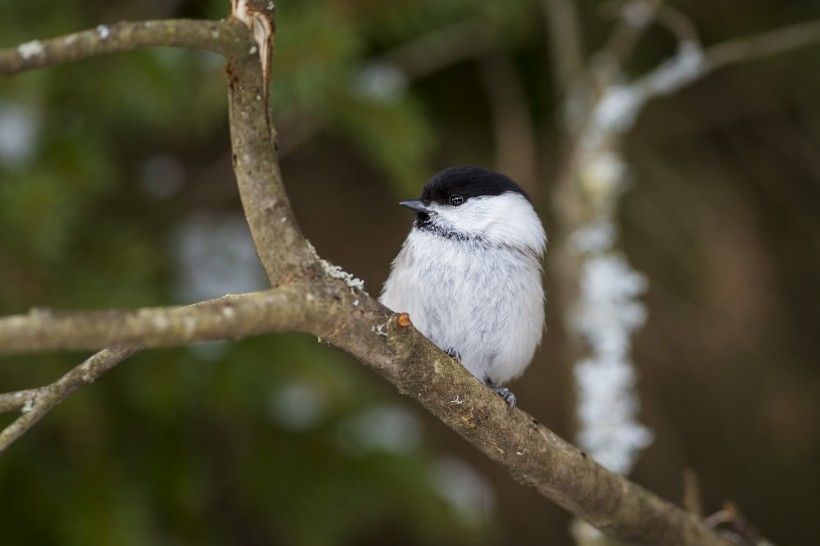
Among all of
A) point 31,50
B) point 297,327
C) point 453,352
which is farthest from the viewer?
point 453,352

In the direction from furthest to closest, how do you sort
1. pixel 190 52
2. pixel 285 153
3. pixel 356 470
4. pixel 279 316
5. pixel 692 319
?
1. pixel 692 319
2. pixel 285 153
3. pixel 356 470
4. pixel 190 52
5. pixel 279 316

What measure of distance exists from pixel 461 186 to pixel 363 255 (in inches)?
40.3

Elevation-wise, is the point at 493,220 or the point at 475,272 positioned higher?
the point at 493,220

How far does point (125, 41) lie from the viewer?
2.67 feet

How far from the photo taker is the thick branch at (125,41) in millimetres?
748

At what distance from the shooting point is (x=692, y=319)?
2684mm

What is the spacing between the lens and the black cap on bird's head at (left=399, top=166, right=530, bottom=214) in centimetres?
176

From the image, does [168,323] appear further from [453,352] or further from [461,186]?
[461,186]

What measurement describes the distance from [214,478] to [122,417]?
1.38ft

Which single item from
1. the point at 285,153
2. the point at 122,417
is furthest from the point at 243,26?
the point at 285,153

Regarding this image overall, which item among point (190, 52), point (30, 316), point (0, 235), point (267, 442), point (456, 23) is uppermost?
point (456, 23)

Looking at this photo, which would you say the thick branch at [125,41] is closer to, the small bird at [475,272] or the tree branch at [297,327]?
the tree branch at [297,327]

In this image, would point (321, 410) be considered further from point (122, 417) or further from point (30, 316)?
point (30, 316)

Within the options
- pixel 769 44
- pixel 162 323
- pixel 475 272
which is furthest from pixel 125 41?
pixel 769 44
